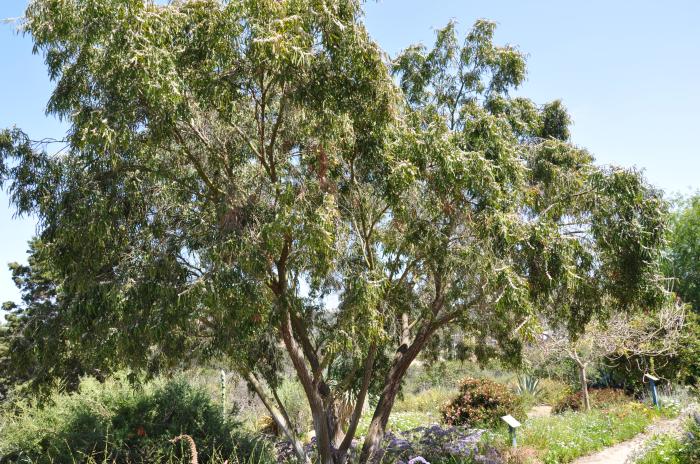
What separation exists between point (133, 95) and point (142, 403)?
507 centimetres

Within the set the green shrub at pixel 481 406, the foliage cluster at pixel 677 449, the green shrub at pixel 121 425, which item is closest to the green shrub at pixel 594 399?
the green shrub at pixel 481 406

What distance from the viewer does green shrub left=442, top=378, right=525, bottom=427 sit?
12.6 metres

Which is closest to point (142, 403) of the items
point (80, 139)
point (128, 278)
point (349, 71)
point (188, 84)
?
point (128, 278)

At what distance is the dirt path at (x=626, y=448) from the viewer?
9250 mm

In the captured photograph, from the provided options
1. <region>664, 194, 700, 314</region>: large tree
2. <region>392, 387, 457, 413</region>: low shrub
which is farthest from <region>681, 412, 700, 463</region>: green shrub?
<region>664, 194, 700, 314</region>: large tree

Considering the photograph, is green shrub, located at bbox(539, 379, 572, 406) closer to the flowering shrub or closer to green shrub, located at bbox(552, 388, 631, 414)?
green shrub, located at bbox(552, 388, 631, 414)

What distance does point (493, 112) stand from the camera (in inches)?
330

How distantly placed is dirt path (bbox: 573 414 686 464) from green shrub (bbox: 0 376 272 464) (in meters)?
6.04

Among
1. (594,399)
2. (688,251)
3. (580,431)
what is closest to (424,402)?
(594,399)

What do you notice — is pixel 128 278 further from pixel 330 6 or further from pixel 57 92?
pixel 330 6

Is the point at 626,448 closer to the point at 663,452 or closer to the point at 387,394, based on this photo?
the point at 663,452

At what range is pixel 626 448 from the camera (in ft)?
33.2

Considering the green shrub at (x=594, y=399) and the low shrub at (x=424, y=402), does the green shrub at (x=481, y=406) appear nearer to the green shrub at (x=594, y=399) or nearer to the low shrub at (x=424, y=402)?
the green shrub at (x=594, y=399)

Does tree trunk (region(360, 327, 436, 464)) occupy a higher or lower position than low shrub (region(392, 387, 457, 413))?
higher
